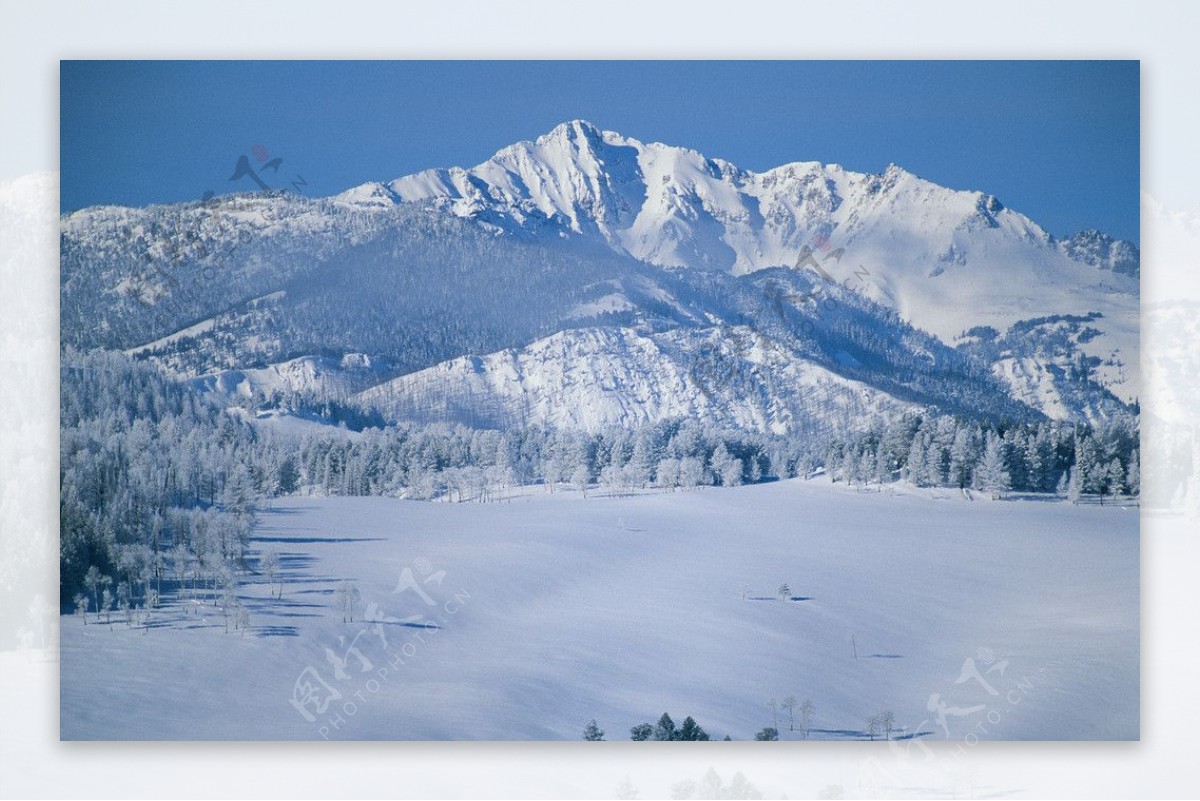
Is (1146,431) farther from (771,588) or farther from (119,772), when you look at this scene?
(119,772)

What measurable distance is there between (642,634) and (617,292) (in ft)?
4.37

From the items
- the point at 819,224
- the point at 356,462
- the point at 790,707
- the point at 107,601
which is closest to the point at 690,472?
the point at 790,707

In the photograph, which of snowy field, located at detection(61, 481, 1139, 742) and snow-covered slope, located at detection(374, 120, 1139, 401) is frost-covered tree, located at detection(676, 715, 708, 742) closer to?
snowy field, located at detection(61, 481, 1139, 742)

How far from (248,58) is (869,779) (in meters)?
3.54

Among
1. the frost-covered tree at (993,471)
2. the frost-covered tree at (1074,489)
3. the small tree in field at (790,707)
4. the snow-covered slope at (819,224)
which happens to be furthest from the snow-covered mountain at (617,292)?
the small tree in field at (790,707)

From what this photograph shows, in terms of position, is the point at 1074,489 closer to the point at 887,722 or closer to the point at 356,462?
the point at 887,722

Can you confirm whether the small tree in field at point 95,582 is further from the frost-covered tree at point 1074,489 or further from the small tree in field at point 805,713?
the frost-covered tree at point 1074,489

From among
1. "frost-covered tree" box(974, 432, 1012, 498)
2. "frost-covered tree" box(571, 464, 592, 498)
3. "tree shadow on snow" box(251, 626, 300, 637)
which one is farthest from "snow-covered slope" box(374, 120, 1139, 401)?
"tree shadow on snow" box(251, 626, 300, 637)

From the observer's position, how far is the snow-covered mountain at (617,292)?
4031 mm

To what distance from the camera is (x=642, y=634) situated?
3.98m

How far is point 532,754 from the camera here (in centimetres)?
391

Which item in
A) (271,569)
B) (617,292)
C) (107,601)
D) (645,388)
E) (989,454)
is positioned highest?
(617,292)

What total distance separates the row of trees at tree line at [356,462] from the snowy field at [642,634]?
0.10 m

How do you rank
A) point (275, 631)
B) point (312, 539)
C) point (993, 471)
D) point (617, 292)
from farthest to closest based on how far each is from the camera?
1. point (617, 292)
2. point (993, 471)
3. point (312, 539)
4. point (275, 631)
